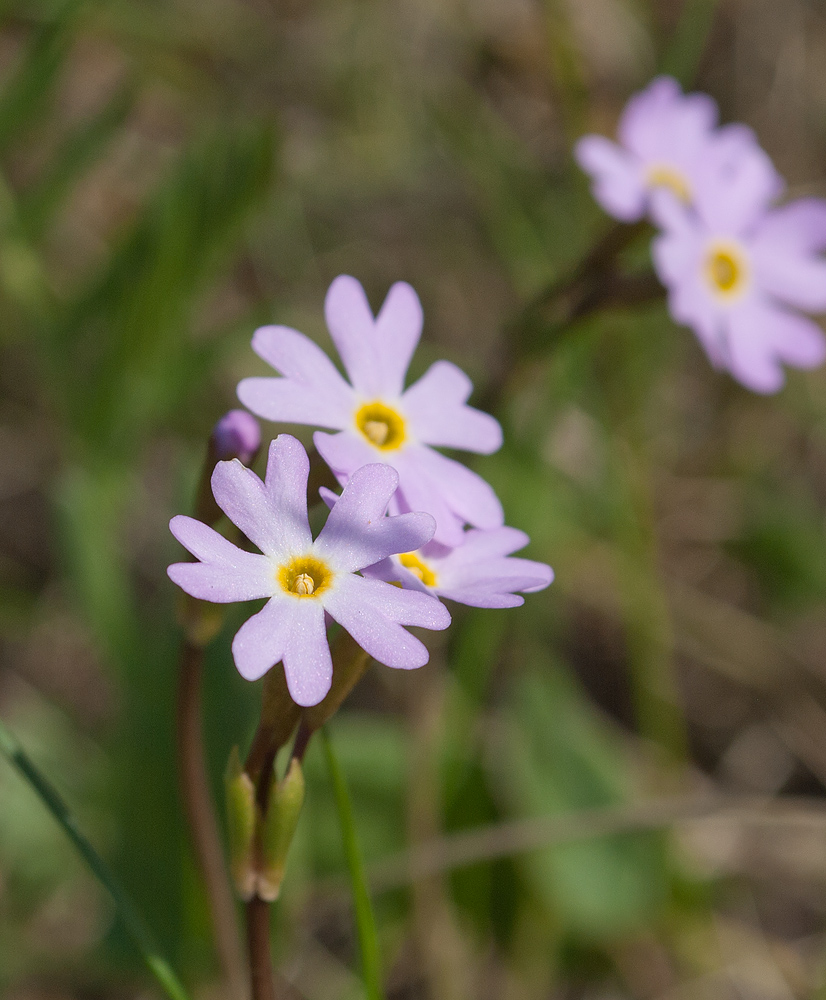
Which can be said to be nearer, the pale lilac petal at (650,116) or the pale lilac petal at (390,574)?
the pale lilac petal at (390,574)

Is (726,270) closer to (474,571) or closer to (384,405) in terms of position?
(384,405)

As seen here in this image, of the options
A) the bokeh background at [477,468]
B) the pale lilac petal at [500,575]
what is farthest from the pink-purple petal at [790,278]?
the pale lilac petal at [500,575]

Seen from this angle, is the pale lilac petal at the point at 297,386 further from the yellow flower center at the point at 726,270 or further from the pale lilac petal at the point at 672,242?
the yellow flower center at the point at 726,270

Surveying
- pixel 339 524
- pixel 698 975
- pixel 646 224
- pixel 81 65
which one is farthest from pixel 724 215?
pixel 81 65

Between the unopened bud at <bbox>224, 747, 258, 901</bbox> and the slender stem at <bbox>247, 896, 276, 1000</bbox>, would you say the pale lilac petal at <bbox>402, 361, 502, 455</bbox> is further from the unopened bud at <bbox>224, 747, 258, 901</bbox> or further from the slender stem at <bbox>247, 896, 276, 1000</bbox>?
the slender stem at <bbox>247, 896, 276, 1000</bbox>

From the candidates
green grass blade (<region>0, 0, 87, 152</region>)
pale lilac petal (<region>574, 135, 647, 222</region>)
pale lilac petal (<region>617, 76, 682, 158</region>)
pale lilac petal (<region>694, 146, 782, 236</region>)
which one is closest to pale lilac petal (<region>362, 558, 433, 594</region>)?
pale lilac petal (<region>574, 135, 647, 222</region>)

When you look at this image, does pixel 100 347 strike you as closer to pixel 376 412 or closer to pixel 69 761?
pixel 69 761

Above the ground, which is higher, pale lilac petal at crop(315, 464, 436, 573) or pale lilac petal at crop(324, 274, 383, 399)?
pale lilac petal at crop(324, 274, 383, 399)
